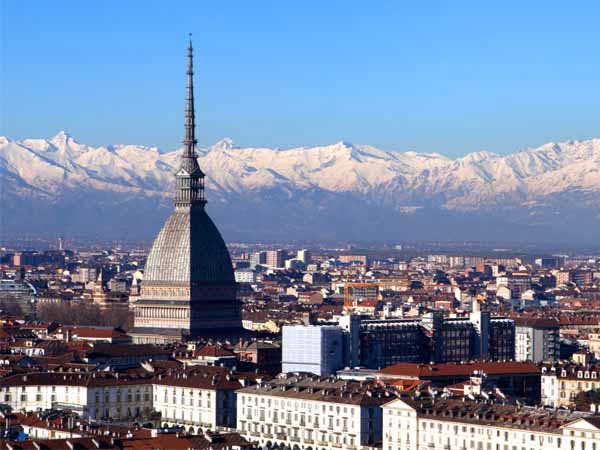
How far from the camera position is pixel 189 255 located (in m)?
143

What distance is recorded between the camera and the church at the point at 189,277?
456 feet

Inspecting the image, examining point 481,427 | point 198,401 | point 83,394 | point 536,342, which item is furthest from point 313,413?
point 536,342

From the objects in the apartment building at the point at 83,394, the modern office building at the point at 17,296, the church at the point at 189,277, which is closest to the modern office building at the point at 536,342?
the church at the point at 189,277

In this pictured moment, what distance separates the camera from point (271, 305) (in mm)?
179125

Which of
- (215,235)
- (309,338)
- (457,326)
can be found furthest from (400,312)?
(309,338)

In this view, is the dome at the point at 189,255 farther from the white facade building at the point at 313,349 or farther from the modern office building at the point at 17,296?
the modern office building at the point at 17,296

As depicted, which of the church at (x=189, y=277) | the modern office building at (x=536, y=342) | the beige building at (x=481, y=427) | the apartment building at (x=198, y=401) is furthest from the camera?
the church at (x=189, y=277)

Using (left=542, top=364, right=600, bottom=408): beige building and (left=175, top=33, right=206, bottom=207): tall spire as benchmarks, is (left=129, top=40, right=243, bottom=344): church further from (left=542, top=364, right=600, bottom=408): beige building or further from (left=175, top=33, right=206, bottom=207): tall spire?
(left=542, top=364, right=600, bottom=408): beige building

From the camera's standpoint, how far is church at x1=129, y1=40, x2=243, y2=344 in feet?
456

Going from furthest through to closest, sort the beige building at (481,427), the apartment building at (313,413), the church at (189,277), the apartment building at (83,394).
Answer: the church at (189,277) < the apartment building at (83,394) < the apartment building at (313,413) < the beige building at (481,427)

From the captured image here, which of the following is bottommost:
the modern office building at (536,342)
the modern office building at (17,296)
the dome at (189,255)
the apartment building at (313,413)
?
the apartment building at (313,413)

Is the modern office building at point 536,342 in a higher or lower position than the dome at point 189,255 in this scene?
lower

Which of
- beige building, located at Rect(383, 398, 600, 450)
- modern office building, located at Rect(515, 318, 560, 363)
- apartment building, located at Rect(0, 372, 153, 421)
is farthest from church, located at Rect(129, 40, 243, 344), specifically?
beige building, located at Rect(383, 398, 600, 450)

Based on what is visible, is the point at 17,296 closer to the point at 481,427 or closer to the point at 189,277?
the point at 189,277
